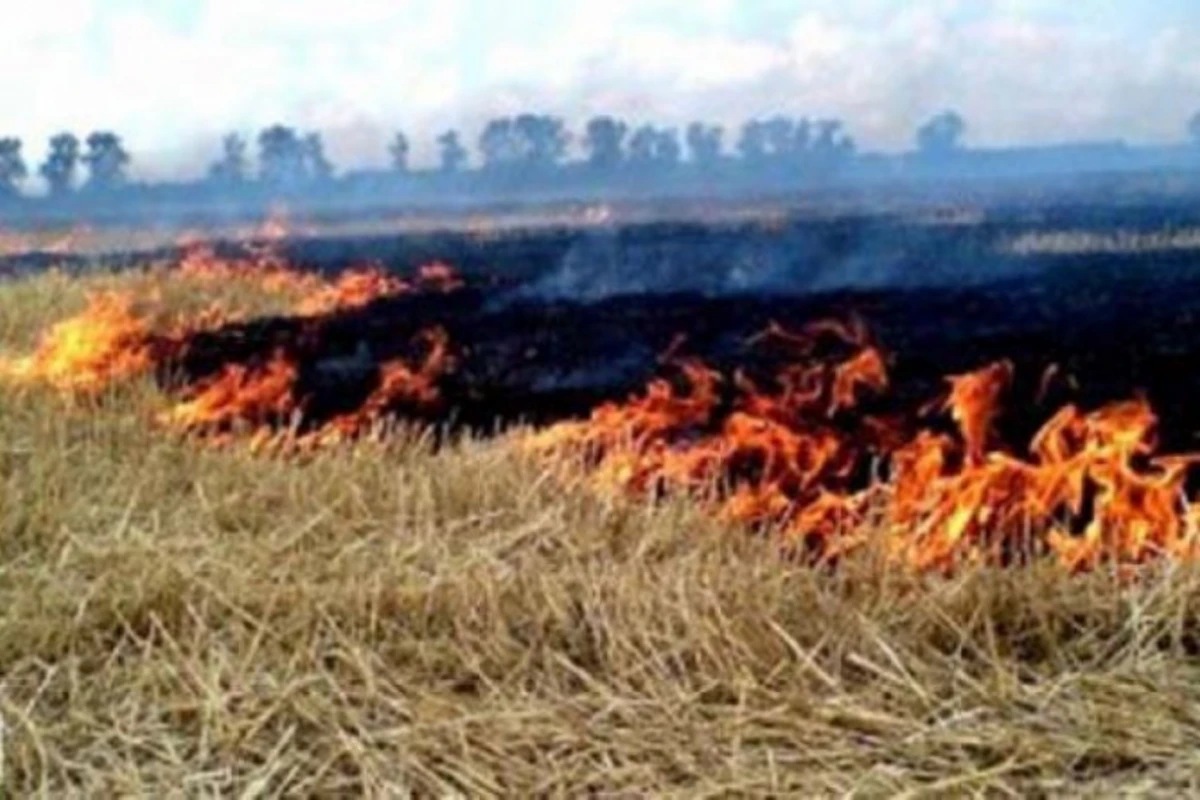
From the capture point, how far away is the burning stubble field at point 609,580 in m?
3.46

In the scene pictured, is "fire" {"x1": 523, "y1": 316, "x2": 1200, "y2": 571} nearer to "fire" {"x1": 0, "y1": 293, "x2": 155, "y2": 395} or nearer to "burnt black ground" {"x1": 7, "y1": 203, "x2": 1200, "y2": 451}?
"burnt black ground" {"x1": 7, "y1": 203, "x2": 1200, "y2": 451}

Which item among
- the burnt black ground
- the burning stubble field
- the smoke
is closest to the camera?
the burning stubble field

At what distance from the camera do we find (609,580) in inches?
169

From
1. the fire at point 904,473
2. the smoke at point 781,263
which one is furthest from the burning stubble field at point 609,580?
the smoke at point 781,263

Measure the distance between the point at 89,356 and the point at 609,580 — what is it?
5388 mm

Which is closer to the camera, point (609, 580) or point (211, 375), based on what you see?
point (609, 580)

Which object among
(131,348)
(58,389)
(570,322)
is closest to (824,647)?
(58,389)

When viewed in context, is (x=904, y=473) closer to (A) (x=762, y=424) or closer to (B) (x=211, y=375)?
(A) (x=762, y=424)

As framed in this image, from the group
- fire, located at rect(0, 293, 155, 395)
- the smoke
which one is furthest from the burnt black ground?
fire, located at rect(0, 293, 155, 395)

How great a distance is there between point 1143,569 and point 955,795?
139 centimetres

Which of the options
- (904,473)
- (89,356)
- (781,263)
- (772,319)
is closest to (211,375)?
(89,356)

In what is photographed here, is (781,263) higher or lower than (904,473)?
lower

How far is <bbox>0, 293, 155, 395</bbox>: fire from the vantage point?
800 cm

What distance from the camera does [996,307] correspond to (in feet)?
38.2
